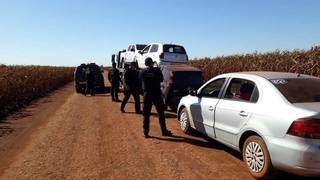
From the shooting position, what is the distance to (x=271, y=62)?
24188 mm

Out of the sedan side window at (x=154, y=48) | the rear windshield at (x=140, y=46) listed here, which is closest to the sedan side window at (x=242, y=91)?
the sedan side window at (x=154, y=48)

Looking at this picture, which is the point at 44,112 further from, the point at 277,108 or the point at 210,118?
the point at 277,108

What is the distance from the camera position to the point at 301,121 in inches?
234

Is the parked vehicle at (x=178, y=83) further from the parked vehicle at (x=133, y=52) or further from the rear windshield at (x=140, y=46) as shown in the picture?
the rear windshield at (x=140, y=46)

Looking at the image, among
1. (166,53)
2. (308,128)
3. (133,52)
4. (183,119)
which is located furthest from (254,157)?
(133,52)

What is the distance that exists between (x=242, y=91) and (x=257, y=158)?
148cm

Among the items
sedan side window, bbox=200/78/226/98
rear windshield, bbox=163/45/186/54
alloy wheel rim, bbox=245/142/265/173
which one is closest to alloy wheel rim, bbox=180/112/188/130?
sedan side window, bbox=200/78/226/98

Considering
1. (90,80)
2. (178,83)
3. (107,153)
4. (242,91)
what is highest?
(242,91)

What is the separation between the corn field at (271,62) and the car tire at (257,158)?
12.2m

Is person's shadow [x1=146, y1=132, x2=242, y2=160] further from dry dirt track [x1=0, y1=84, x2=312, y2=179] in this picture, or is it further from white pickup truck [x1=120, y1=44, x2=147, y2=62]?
white pickup truck [x1=120, y1=44, x2=147, y2=62]

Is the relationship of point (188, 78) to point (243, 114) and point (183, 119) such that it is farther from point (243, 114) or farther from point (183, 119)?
point (243, 114)

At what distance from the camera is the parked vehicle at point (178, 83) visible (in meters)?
15.0

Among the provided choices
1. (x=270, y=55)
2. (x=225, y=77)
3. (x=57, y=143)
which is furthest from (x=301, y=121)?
(x=270, y=55)

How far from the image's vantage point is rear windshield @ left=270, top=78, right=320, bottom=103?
21.7 feet
